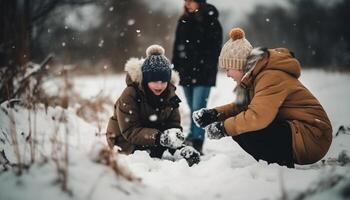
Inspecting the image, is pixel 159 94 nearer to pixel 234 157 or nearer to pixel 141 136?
pixel 141 136

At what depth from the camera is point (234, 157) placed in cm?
383

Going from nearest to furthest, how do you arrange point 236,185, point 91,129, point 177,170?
point 236,185
point 177,170
point 91,129

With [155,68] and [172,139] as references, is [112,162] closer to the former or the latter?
[172,139]

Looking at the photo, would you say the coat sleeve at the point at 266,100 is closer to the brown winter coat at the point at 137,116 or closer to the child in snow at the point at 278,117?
the child in snow at the point at 278,117

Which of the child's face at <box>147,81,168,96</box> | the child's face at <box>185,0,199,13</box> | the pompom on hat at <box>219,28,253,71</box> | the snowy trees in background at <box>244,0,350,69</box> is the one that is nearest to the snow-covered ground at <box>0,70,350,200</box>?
the child's face at <box>147,81,168,96</box>

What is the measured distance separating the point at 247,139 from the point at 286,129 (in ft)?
1.07

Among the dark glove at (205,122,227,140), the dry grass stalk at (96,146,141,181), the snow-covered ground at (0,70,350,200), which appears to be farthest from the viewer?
the dark glove at (205,122,227,140)

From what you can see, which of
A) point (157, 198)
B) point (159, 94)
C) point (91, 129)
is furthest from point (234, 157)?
point (91, 129)

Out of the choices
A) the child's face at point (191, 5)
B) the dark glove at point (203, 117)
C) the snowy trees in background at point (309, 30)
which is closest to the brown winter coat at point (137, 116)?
the dark glove at point (203, 117)

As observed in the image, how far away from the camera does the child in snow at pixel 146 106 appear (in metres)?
4.00

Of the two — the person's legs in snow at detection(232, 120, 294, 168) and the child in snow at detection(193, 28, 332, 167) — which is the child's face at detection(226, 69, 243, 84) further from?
the person's legs in snow at detection(232, 120, 294, 168)

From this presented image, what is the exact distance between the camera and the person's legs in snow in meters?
3.33

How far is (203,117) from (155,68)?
2.10 ft

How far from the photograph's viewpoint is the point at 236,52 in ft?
11.6
